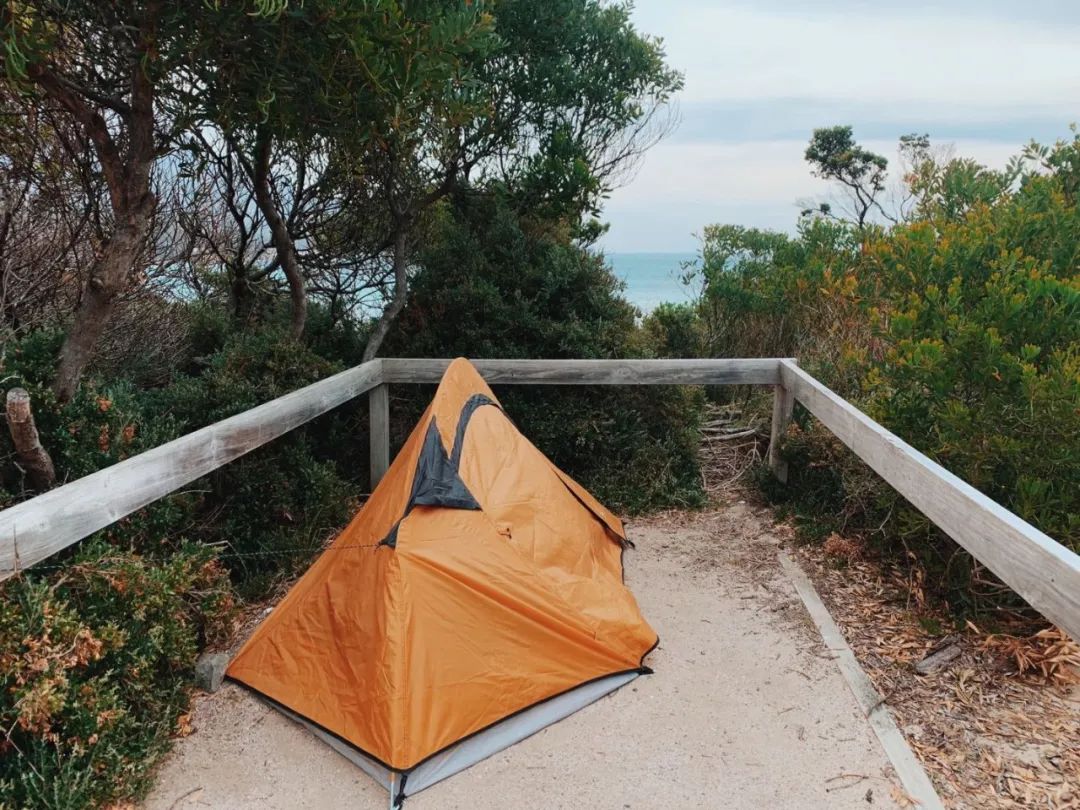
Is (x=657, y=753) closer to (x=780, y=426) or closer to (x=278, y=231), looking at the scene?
(x=780, y=426)

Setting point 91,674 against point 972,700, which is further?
point 972,700

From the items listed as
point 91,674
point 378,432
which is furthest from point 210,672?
point 378,432

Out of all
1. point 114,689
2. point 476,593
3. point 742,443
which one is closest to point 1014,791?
point 476,593

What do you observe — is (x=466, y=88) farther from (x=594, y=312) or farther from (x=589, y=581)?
(x=589, y=581)

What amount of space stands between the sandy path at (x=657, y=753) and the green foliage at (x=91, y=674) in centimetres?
18

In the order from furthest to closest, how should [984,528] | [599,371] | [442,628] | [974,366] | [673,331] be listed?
1. [673,331]
2. [599,371]
3. [974,366]
4. [442,628]
5. [984,528]

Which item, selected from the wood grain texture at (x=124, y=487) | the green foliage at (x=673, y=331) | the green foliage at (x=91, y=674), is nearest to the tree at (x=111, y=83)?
the wood grain texture at (x=124, y=487)

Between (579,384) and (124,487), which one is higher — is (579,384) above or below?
below

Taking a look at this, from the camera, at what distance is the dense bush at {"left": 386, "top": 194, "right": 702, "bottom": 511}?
229 inches

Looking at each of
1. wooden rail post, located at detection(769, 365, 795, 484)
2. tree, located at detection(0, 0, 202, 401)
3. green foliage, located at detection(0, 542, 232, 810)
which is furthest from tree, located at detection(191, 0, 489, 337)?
wooden rail post, located at detection(769, 365, 795, 484)

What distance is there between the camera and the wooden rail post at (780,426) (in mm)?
5604

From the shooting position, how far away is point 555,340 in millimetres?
6000

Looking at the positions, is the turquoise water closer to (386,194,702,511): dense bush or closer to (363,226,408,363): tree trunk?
(386,194,702,511): dense bush

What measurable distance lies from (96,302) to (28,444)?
→ 0.86m
